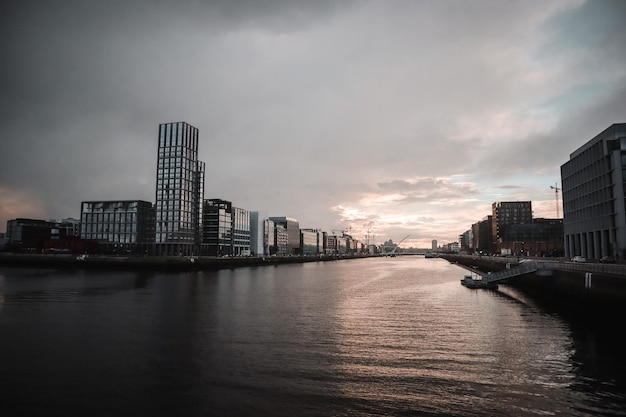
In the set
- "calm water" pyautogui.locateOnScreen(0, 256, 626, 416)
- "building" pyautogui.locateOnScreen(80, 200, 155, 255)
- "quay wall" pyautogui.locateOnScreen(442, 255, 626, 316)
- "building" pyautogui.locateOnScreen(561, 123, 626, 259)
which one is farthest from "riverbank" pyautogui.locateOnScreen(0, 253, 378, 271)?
"building" pyautogui.locateOnScreen(561, 123, 626, 259)

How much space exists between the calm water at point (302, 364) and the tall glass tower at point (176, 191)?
13767cm

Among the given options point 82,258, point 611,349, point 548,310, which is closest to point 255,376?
point 611,349

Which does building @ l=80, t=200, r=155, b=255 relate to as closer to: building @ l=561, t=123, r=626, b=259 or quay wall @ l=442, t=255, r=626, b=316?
building @ l=561, t=123, r=626, b=259

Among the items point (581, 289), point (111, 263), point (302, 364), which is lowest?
point (111, 263)

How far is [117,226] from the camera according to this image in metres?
182

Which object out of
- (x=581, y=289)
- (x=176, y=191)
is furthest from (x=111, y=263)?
(x=581, y=289)

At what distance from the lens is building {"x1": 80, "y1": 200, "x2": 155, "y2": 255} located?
18038 cm

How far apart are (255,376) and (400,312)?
2349 cm

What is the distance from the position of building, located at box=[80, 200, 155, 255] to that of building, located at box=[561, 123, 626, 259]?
15806 centimetres

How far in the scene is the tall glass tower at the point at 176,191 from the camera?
173m

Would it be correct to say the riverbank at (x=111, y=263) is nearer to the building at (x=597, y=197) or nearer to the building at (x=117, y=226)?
the building at (x=117, y=226)

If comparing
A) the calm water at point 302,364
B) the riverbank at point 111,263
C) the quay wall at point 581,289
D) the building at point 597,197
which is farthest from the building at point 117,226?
the quay wall at point 581,289

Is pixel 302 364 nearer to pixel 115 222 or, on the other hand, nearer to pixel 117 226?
pixel 117 226

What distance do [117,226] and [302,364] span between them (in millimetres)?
182903
